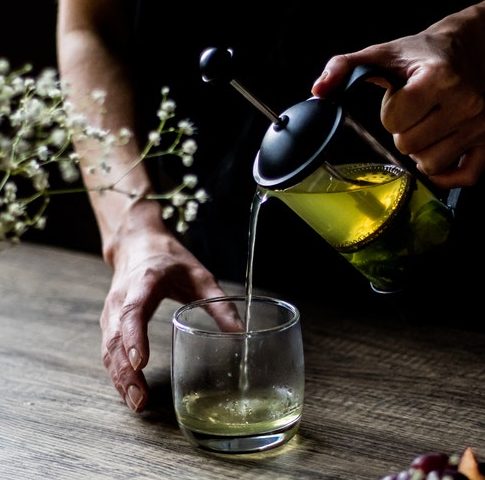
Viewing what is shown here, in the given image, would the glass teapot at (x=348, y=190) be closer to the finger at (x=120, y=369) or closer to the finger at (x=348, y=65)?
the finger at (x=348, y=65)

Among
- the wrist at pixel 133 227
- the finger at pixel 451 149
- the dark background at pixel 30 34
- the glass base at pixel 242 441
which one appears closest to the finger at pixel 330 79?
the finger at pixel 451 149

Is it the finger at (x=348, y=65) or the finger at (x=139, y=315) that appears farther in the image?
the finger at (x=139, y=315)

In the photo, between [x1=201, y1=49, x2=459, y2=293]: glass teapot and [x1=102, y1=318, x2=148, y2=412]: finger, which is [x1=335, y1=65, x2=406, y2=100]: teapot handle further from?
[x1=102, y1=318, x2=148, y2=412]: finger

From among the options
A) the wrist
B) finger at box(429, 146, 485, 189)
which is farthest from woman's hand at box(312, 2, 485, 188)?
the wrist

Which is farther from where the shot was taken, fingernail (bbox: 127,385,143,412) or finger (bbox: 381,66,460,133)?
fingernail (bbox: 127,385,143,412)

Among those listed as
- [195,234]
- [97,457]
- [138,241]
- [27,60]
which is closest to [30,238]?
[27,60]

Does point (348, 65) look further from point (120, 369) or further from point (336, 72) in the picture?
point (120, 369)

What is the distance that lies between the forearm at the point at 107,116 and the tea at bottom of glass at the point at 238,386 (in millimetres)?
538

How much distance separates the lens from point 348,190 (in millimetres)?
1126

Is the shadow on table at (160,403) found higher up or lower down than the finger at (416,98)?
lower down

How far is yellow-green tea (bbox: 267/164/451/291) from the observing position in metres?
1.13

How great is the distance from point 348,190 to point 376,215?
49mm

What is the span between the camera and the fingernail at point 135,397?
49.8 inches

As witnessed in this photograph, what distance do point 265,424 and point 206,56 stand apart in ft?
1.39
